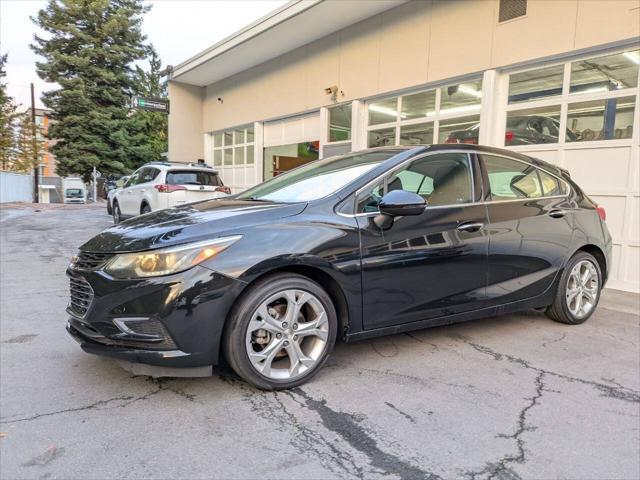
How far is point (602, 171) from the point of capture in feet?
21.4

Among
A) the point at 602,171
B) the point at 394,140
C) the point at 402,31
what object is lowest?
the point at 602,171

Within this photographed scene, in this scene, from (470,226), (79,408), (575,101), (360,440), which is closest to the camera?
(360,440)

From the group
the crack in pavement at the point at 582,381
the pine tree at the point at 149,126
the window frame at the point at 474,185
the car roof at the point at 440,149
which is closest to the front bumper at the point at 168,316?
the window frame at the point at 474,185

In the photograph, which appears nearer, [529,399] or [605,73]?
[529,399]

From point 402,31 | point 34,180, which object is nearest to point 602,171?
point 402,31

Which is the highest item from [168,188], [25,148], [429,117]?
[25,148]

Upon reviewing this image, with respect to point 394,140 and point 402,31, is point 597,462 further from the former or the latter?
point 402,31

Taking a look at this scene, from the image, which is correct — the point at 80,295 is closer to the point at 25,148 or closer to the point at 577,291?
the point at 577,291

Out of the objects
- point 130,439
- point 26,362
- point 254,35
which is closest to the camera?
point 130,439

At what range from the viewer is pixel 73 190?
27.4 meters

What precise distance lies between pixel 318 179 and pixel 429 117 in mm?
6184

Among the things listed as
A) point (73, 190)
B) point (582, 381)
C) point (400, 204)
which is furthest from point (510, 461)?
point (73, 190)

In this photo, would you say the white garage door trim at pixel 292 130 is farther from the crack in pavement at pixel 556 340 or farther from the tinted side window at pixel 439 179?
the crack in pavement at pixel 556 340

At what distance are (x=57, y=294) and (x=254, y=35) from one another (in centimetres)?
895
